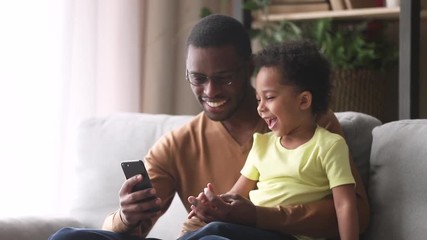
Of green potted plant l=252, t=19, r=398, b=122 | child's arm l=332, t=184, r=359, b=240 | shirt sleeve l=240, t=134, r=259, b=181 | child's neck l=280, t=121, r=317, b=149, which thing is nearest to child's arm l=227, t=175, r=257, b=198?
shirt sleeve l=240, t=134, r=259, b=181

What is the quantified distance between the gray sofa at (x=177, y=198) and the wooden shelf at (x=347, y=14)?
2.24 ft

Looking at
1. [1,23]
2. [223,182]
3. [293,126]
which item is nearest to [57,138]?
[1,23]

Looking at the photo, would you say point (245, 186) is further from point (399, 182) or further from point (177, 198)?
point (177, 198)

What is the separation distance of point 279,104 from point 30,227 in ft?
2.66

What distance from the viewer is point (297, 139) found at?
185 centimetres

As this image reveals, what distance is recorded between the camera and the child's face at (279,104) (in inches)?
71.7

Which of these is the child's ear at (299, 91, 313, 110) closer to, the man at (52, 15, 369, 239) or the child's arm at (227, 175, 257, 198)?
the man at (52, 15, 369, 239)

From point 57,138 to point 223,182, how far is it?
98cm

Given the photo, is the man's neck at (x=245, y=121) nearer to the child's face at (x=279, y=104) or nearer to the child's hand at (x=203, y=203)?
the child's face at (x=279, y=104)

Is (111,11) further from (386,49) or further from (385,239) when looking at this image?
(385,239)

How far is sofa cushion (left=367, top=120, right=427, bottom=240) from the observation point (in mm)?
1860

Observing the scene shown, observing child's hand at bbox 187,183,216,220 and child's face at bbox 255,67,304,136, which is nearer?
child's hand at bbox 187,183,216,220

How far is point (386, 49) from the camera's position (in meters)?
2.89

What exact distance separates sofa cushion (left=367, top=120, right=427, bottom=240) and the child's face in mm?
247
